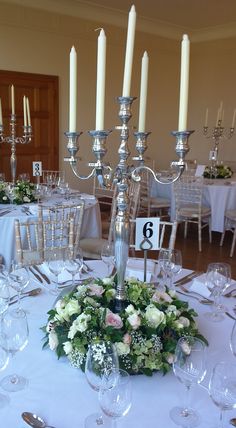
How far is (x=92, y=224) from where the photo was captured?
385 centimetres

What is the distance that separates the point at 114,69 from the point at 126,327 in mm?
6792

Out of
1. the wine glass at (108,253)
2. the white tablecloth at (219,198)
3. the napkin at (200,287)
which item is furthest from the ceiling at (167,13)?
the napkin at (200,287)

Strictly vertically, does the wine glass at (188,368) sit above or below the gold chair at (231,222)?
above

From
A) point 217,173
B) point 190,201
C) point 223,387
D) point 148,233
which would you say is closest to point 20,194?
point 148,233

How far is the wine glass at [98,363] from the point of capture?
3.39 ft

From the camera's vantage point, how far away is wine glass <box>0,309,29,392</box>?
3.86ft

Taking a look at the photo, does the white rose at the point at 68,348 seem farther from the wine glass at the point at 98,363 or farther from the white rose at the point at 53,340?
the wine glass at the point at 98,363

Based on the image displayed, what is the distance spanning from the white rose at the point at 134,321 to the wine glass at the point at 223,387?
28 centimetres

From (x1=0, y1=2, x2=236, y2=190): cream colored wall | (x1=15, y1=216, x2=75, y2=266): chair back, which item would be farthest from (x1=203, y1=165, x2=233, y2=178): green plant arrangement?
(x1=15, y1=216, x2=75, y2=266): chair back

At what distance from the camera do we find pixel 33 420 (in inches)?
41.2

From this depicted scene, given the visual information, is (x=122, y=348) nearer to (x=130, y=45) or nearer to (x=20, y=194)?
(x=130, y=45)

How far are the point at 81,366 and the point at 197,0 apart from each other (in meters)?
6.36

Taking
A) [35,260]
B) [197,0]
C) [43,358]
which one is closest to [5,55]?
[197,0]

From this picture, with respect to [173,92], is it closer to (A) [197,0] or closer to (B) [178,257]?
(A) [197,0]
